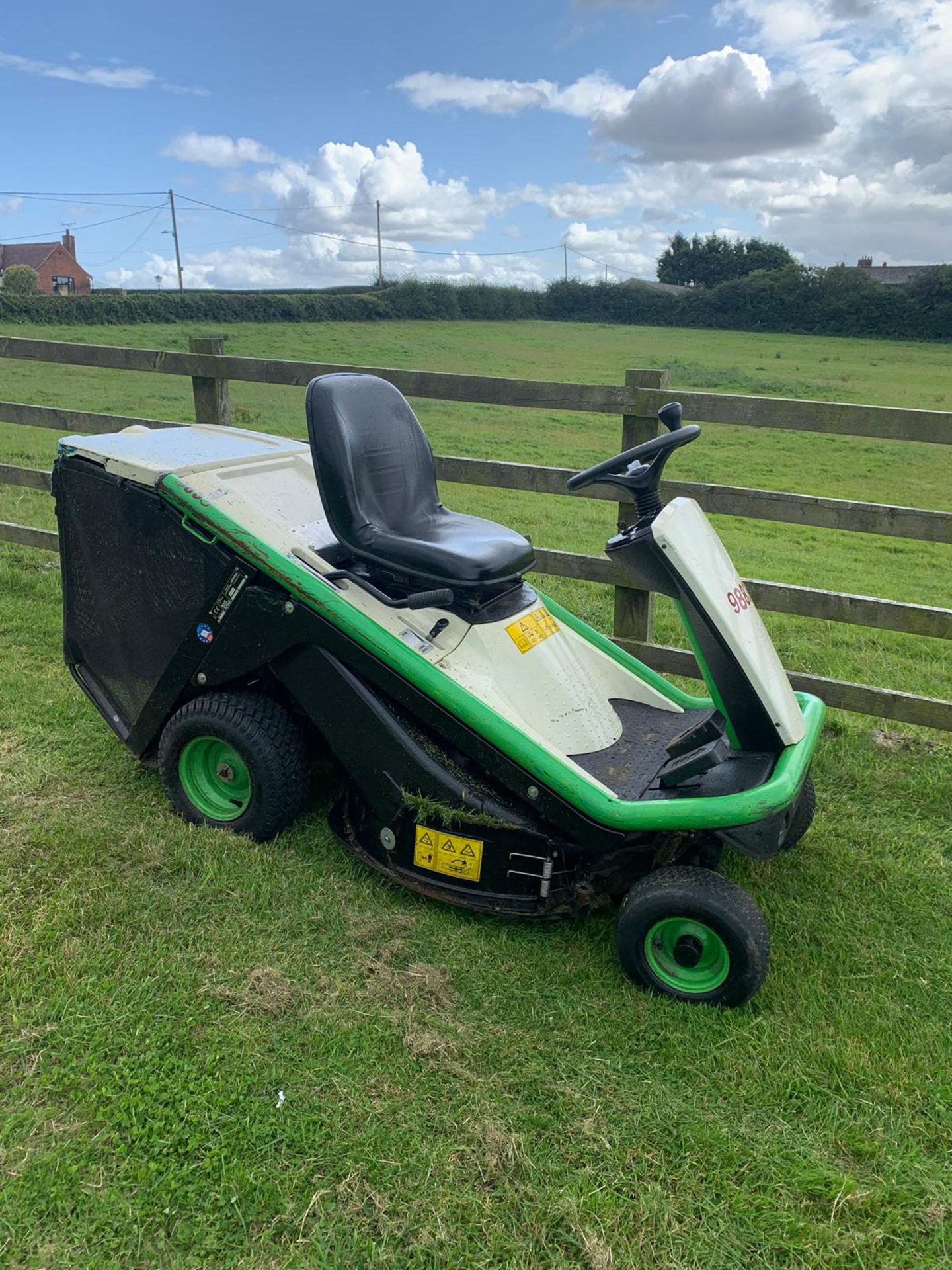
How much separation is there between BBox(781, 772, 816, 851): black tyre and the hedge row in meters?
28.7

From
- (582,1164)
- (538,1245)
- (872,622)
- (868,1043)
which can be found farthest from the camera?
(872,622)

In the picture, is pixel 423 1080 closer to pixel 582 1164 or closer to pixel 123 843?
pixel 582 1164

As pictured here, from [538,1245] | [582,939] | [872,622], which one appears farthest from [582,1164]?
[872,622]

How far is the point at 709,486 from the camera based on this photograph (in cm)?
411

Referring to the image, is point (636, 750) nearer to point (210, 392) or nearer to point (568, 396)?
point (568, 396)

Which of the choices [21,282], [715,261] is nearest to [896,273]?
[715,261]

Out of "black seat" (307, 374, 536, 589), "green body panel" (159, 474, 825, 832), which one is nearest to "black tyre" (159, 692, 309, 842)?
"green body panel" (159, 474, 825, 832)

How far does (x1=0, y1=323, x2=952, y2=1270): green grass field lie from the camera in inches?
77.4

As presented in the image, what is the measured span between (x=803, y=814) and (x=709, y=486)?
1.55m

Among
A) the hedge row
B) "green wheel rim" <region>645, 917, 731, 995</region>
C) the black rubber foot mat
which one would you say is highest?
the hedge row

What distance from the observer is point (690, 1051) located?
2.42 meters

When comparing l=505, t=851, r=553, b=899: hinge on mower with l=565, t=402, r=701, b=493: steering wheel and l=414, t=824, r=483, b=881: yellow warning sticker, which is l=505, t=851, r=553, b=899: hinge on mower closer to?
l=414, t=824, r=483, b=881: yellow warning sticker

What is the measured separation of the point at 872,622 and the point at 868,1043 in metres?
1.84

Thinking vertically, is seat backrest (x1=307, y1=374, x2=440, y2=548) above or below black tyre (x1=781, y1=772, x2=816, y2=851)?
above
